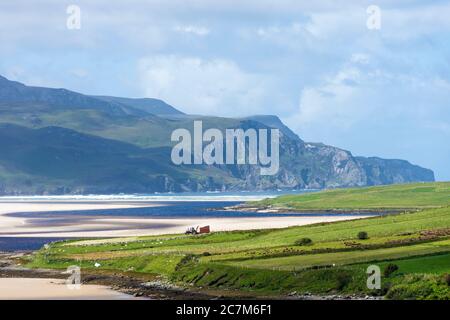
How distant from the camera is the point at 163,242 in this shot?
5556 inches

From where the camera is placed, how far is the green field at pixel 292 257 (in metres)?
90.9

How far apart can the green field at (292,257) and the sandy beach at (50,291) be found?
892 centimetres

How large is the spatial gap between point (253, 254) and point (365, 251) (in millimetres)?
12956

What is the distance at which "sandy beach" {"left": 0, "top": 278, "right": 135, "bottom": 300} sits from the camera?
93.4 metres

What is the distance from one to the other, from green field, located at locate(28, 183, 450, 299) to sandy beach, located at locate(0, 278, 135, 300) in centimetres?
892
